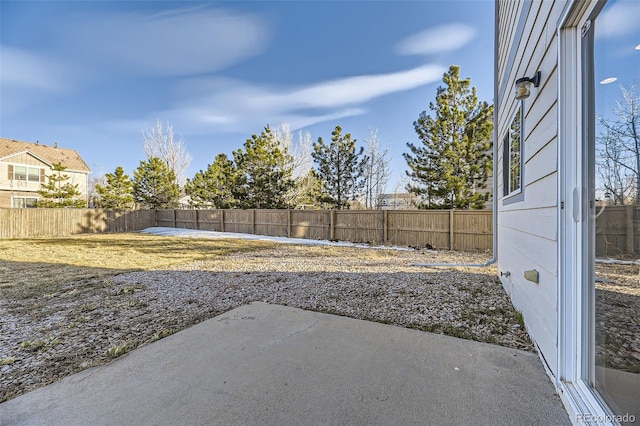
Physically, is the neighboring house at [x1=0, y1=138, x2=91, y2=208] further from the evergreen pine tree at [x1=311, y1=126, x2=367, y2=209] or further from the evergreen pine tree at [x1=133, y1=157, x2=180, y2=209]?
the evergreen pine tree at [x1=311, y1=126, x2=367, y2=209]

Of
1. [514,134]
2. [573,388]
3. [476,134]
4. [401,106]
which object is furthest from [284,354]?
[401,106]

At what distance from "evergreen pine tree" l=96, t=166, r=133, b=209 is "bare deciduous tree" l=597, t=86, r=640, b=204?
21.1 m

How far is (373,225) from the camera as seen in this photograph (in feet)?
34.6

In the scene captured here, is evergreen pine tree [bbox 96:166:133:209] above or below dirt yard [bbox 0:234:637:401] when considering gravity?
above

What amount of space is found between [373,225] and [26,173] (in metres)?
22.0

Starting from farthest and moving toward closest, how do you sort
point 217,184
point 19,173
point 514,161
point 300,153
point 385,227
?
point 300,153 < point 19,173 < point 217,184 < point 385,227 < point 514,161

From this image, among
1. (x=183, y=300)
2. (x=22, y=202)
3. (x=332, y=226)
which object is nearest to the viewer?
(x=183, y=300)

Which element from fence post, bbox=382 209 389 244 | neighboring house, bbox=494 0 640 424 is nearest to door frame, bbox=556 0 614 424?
neighboring house, bbox=494 0 640 424

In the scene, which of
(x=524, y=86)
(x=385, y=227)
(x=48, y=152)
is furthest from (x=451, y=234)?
(x=48, y=152)

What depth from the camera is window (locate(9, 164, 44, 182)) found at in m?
17.6

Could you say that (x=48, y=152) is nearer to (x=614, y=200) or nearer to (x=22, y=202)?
(x=22, y=202)

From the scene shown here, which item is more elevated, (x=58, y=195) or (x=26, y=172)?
(x=26, y=172)

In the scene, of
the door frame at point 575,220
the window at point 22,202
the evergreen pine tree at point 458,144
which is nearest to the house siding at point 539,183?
the door frame at point 575,220

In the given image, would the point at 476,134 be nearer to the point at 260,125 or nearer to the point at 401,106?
the point at 401,106
